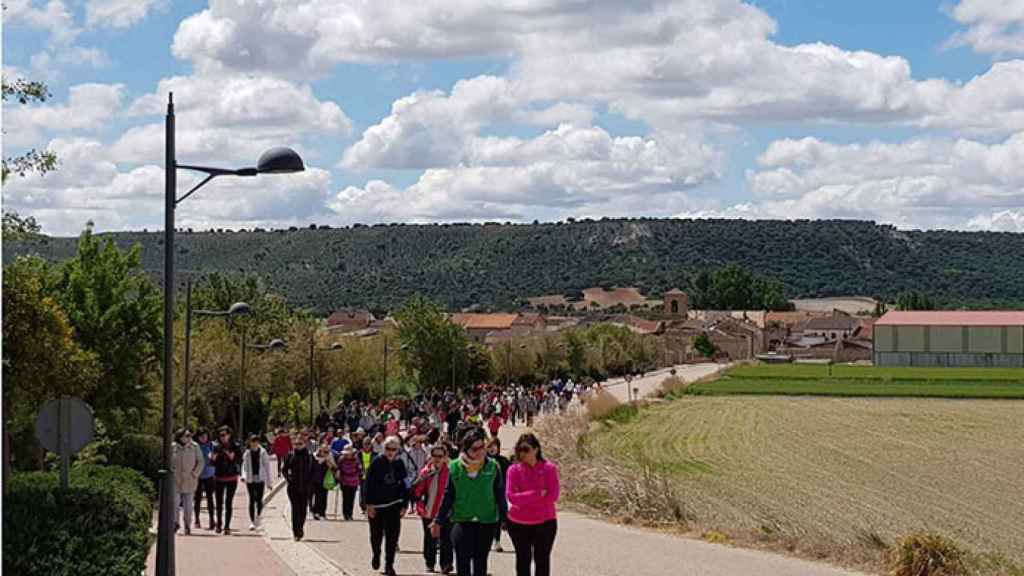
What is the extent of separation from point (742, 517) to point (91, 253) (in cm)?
1993

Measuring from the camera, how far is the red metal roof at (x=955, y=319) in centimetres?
15038

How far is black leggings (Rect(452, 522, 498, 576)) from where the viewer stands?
13156 mm

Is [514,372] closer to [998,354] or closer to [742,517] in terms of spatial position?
[998,354]

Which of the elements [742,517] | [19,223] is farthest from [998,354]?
[19,223]

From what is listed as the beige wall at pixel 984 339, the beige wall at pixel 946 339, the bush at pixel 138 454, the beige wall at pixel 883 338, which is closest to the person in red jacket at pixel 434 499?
the bush at pixel 138 454

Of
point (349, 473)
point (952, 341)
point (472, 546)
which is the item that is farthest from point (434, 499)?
point (952, 341)

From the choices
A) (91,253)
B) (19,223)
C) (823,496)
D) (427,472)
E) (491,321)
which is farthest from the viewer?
(491,321)

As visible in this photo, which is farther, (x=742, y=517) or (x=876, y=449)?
(x=876, y=449)

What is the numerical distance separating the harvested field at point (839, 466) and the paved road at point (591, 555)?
1063mm

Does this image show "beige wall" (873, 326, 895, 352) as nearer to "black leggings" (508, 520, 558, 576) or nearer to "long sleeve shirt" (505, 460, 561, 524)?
"black leggings" (508, 520, 558, 576)

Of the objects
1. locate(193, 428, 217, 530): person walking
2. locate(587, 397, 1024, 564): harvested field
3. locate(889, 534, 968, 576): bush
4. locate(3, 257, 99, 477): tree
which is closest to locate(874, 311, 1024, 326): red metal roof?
locate(587, 397, 1024, 564): harvested field

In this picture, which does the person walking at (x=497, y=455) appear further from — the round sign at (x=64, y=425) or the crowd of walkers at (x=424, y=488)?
the round sign at (x=64, y=425)

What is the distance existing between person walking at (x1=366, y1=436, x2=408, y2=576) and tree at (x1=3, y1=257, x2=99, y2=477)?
6.82m

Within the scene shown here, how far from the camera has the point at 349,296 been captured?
7387 inches
